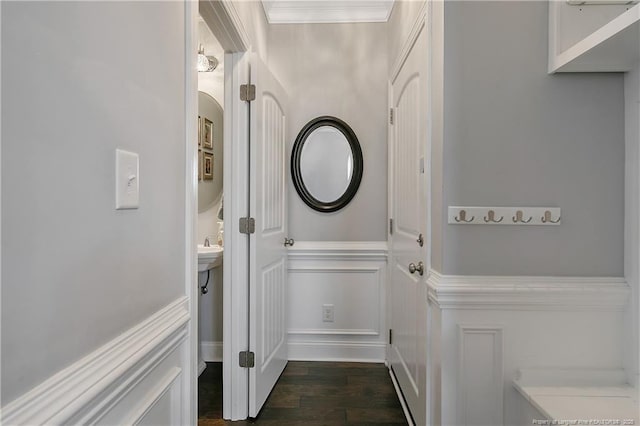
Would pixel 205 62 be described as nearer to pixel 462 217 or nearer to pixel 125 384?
pixel 462 217

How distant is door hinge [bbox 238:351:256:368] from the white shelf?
1919mm

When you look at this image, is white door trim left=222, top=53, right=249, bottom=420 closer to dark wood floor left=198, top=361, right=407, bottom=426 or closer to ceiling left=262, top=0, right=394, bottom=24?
dark wood floor left=198, top=361, right=407, bottom=426

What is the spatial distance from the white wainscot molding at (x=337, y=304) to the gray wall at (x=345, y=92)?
0.64ft

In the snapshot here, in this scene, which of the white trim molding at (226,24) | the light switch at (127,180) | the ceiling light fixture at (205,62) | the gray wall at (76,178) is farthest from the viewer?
the ceiling light fixture at (205,62)

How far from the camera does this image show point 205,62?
2748 mm

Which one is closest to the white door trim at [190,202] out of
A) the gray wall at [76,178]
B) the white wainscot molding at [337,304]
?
the gray wall at [76,178]

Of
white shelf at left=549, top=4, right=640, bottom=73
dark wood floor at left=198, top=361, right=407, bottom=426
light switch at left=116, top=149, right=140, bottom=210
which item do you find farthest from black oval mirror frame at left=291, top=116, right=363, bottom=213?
light switch at left=116, top=149, right=140, bottom=210

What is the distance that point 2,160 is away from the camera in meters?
0.54

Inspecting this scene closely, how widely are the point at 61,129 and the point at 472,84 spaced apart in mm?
1374

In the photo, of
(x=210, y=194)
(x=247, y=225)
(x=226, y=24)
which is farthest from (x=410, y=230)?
(x=210, y=194)

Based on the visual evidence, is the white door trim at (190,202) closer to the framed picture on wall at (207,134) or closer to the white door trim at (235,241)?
the white door trim at (235,241)

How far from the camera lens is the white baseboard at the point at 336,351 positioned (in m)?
2.90

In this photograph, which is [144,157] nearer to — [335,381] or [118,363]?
[118,363]

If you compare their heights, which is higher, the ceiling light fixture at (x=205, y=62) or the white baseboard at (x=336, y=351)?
the ceiling light fixture at (x=205, y=62)
